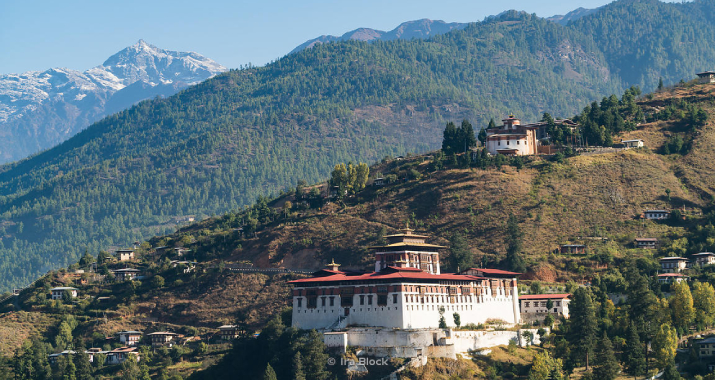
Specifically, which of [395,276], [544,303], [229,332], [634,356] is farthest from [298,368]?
[229,332]

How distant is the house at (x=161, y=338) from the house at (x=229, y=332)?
9769mm

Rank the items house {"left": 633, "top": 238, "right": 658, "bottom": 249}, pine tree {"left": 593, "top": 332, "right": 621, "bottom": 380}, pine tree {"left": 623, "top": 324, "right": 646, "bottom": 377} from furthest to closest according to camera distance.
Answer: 1. house {"left": 633, "top": 238, "right": 658, "bottom": 249}
2. pine tree {"left": 623, "top": 324, "right": 646, "bottom": 377}
3. pine tree {"left": 593, "top": 332, "right": 621, "bottom": 380}

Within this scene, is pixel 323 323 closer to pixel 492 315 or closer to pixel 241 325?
pixel 492 315

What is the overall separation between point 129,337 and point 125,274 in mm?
27506

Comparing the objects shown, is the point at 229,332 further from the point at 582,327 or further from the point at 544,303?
the point at 582,327

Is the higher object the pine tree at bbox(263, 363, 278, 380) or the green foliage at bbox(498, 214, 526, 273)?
the green foliage at bbox(498, 214, 526, 273)

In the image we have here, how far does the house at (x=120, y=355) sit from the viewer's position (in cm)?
Answer: 16444

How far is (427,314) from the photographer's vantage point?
130 m

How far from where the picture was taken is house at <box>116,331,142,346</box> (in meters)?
172

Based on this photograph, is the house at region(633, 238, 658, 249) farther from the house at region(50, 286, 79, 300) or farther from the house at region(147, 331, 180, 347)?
the house at region(50, 286, 79, 300)

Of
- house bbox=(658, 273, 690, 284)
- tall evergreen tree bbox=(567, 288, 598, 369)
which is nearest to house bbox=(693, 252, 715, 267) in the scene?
house bbox=(658, 273, 690, 284)

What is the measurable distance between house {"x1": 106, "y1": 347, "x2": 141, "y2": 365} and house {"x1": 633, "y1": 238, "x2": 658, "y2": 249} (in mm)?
84607

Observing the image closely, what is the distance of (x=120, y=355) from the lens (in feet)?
544

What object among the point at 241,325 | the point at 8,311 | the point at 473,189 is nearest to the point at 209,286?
the point at 241,325
